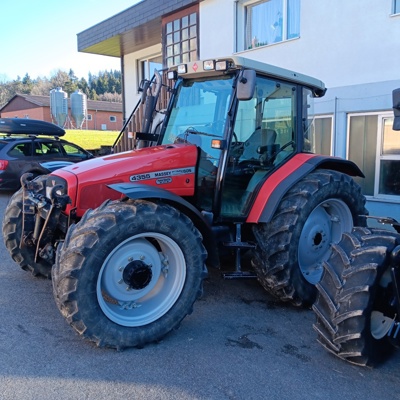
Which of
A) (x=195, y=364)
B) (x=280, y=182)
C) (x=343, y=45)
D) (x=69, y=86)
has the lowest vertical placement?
(x=195, y=364)

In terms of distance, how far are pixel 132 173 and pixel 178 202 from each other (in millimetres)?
566

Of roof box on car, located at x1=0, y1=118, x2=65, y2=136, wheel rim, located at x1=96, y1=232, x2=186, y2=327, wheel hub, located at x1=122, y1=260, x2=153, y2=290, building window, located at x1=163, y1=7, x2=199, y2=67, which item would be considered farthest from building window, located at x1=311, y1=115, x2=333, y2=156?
roof box on car, located at x1=0, y1=118, x2=65, y2=136

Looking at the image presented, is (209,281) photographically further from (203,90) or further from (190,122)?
(203,90)

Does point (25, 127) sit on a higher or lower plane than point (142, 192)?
higher

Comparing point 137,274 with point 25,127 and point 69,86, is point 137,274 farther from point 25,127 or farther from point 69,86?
point 69,86

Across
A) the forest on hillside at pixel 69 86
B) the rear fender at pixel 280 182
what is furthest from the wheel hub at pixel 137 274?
the forest on hillside at pixel 69 86

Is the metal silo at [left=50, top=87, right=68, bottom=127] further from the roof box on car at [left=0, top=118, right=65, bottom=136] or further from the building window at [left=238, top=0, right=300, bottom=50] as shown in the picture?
the building window at [left=238, top=0, right=300, bottom=50]

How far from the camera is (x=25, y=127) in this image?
37.1 ft

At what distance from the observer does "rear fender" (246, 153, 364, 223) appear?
4.00m

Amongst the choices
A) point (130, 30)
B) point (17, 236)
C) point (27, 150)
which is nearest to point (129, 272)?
point (17, 236)

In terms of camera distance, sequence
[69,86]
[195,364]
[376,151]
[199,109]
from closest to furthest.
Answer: [195,364] → [199,109] → [376,151] → [69,86]

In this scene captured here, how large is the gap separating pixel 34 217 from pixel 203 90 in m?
2.05

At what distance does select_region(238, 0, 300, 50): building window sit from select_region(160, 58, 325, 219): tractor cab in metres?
4.57

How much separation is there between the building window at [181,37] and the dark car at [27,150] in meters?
3.70
